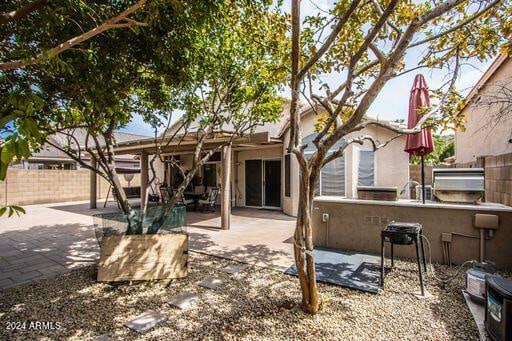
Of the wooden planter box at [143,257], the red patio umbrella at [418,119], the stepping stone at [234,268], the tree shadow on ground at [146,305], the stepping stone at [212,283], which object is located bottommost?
the tree shadow on ground at [146,305]

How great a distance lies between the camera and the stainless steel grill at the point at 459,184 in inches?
192

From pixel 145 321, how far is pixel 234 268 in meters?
1.87

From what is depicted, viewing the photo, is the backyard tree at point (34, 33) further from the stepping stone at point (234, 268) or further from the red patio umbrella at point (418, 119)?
the red patio umbrella at point (418, 119)

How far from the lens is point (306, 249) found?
313cm

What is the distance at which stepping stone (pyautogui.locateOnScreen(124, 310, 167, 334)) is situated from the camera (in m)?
2.99

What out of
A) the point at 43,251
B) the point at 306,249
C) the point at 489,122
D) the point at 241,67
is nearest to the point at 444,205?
the point at 489,122

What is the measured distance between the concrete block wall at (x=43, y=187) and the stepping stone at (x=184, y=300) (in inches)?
537

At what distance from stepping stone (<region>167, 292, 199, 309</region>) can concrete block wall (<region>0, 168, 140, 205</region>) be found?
1365 centimetres

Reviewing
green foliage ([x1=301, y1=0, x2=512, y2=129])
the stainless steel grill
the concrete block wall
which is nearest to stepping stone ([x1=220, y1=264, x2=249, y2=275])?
green foliage ([x1=301, y1=0, x2=512, y2=129])

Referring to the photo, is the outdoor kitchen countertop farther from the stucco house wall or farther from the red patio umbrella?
the stucco house wall

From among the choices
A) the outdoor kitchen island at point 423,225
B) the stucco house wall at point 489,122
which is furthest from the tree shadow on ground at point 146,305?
the stucco house wall at point 489,122

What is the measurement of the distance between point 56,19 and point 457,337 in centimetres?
561

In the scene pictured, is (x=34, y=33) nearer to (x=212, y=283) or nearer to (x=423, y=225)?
(x=212, y=283)

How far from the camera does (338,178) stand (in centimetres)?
893
